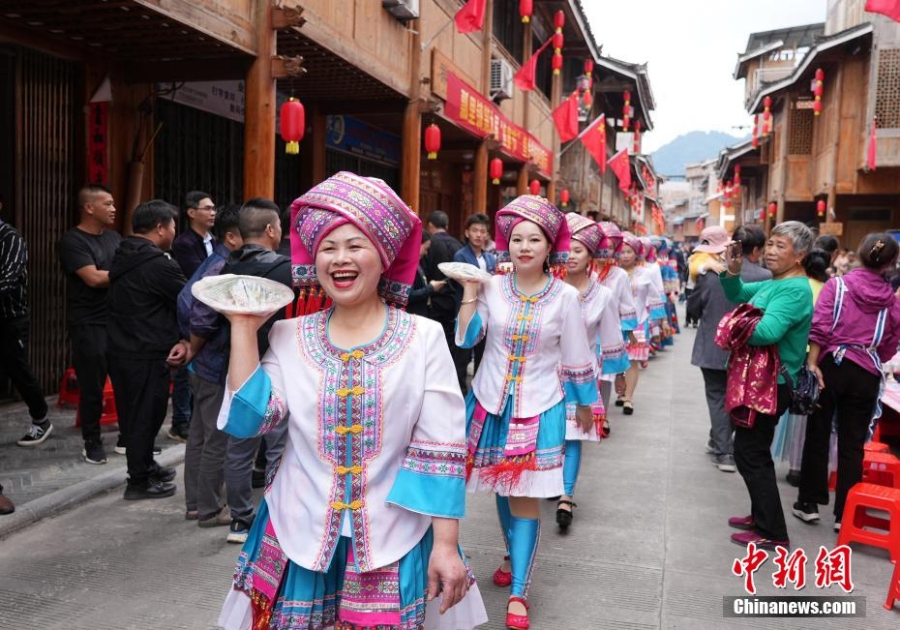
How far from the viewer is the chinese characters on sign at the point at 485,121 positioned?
10.8 meters

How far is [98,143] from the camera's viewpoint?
23.8 ft

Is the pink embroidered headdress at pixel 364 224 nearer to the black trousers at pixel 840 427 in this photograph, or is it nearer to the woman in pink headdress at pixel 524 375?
the woman in pink headdress at pixel 524 375

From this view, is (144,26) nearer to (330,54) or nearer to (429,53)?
(330,54)

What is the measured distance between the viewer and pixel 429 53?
Result: 1032cm

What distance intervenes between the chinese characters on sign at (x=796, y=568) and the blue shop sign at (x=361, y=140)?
857 centimetres

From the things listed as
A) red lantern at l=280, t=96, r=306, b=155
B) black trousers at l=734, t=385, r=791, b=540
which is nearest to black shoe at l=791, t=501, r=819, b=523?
black trousers at l=734, t=385, r=791, b=540

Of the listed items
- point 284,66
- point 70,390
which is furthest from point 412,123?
point 70,390

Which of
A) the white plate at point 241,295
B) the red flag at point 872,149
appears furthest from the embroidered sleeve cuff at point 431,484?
the red flag at point 872,149

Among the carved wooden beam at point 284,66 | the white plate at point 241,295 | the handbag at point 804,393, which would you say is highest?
the carved wooden beam at point 284,66

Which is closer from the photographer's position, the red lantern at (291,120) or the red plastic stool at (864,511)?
the red plastic stool at (864,511)

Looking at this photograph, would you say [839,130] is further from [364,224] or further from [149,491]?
[364,224]

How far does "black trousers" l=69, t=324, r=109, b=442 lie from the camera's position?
5.59 meters

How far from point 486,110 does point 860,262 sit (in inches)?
334

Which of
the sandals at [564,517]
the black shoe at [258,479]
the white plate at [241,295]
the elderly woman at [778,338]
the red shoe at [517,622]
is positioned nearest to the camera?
the white plate at [241,295]
